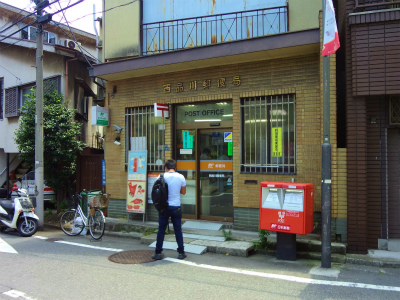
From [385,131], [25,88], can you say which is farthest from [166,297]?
[25,88]

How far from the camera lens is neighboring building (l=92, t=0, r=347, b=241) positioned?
7.75m

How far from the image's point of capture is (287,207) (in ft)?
21.1

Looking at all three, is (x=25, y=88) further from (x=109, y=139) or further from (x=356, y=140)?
(x=356, y=140)

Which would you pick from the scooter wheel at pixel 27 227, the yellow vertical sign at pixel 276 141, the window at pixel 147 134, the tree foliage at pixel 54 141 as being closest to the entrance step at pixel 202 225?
the window at pixel 147 134

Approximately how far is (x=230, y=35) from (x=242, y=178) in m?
3.68

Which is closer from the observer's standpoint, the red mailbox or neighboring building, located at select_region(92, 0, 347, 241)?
the red mailbox

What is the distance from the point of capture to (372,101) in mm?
6859

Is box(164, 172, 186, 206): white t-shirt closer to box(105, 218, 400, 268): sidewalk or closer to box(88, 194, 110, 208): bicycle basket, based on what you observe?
box(105, 218, 400, 268): sidewalk

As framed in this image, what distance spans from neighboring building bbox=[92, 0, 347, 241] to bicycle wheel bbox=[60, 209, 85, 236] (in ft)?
4.53

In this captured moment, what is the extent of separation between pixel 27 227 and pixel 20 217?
32 cm

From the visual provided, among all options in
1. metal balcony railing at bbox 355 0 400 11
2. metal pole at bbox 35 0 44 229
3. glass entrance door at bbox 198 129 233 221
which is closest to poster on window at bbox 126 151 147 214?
glass entrance door at bbox 198 129 233 221

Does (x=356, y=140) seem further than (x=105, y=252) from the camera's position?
No

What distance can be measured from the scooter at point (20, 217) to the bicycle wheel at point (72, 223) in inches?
28.4

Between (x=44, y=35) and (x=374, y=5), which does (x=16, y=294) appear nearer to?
(x=374, y=5)
